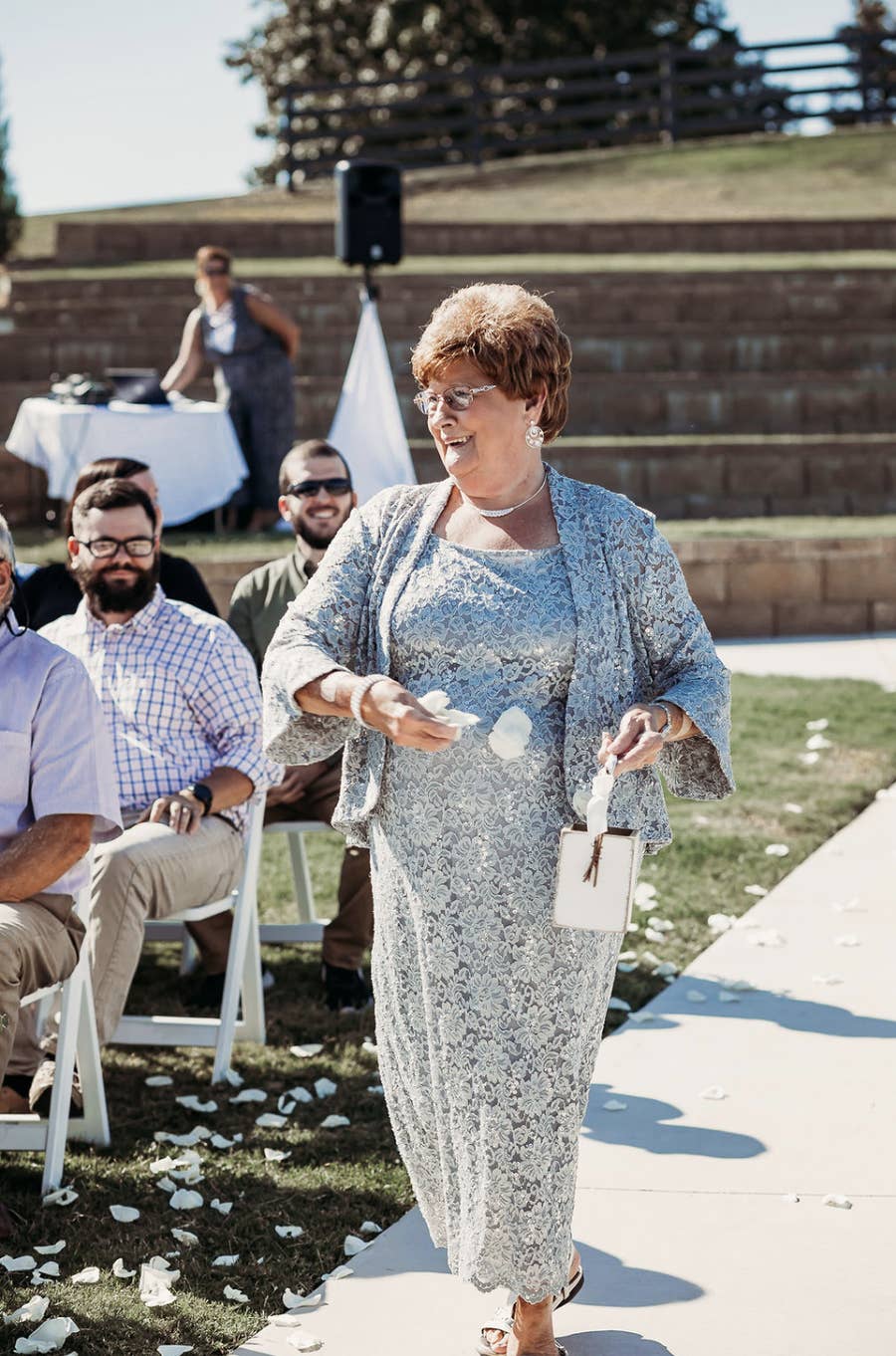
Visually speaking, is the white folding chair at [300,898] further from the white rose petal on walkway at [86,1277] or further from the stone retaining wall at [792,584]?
the stone retaining wall at [792,584]

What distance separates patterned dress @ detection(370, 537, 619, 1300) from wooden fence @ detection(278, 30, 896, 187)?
2129cm

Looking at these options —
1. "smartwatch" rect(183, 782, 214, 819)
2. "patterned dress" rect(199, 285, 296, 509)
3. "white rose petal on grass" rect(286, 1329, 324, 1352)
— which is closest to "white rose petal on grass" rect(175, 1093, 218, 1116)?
"smartwatch" rect(183, 782, 214, 819)

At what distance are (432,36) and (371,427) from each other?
2272cm

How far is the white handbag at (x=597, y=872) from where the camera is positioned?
275 cm

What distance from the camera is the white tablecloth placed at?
1060 cm

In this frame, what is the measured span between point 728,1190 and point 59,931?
1.54m

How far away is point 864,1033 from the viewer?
4.80 meters

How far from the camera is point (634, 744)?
2789 millimetres

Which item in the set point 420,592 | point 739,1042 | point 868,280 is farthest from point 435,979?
point 868,280

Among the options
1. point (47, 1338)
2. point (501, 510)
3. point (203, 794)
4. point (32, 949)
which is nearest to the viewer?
point (501, 510)

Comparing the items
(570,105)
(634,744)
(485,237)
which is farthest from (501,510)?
(570,105)

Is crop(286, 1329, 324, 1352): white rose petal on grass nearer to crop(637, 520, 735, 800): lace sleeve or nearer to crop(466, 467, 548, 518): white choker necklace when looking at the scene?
crop(637, 520, 735, 800): lace sleeve

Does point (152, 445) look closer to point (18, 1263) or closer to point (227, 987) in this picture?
point (227, 987)

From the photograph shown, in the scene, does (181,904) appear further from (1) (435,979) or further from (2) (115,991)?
(1) (435,979)
